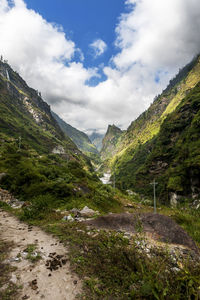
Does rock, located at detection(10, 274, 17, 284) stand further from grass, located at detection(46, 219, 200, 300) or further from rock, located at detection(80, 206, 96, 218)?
rock, located at detection(80, 206, 96, 218)

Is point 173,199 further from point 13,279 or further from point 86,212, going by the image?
point 13,279

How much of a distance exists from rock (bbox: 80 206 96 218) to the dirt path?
662cm

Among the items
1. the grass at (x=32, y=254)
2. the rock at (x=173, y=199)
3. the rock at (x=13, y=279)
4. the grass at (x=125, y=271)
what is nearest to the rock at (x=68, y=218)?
the grass at (x=125, y=271)

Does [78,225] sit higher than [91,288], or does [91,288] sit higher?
[91,288]

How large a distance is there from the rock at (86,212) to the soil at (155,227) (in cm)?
274

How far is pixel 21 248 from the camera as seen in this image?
7.12m

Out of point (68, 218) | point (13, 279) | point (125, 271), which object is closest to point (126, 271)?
point (125, 271)

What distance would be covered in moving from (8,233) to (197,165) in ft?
202

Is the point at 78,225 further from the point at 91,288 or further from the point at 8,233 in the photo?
the point at 91,288

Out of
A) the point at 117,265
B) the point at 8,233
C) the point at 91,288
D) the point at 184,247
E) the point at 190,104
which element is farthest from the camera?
→ the point at 190,104

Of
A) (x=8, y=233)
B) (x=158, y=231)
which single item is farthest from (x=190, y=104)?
(x=8, y=233)

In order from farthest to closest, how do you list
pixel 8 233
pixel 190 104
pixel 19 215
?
1. pixel 190 104
2. pixel 19 215
3. pixel 8 233

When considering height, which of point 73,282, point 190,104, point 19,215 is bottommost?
point 19,215

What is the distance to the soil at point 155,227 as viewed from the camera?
28.4 ft
